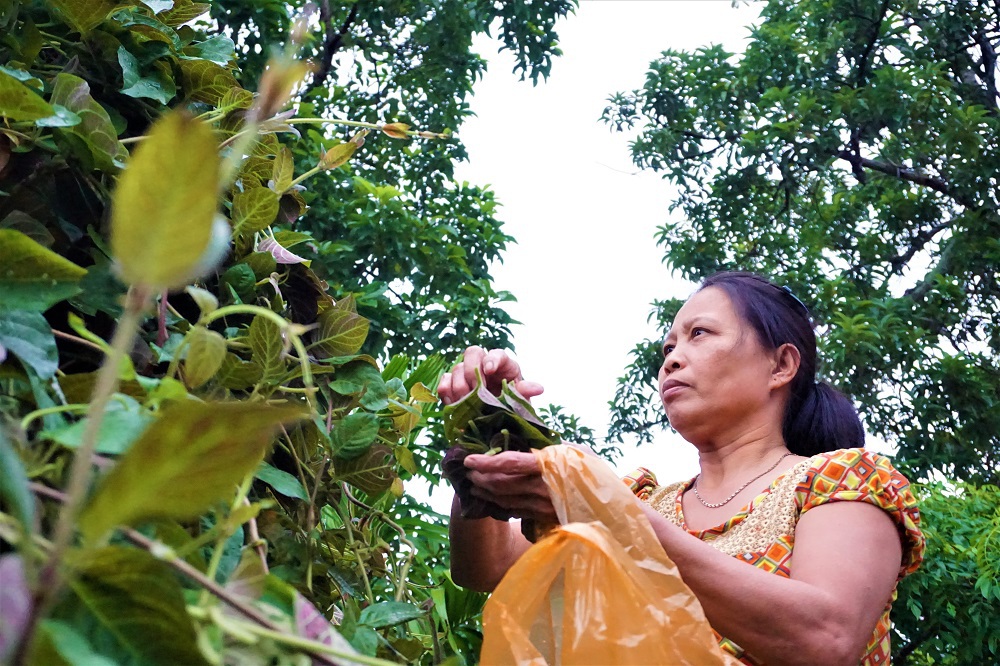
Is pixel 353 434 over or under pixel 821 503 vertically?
under

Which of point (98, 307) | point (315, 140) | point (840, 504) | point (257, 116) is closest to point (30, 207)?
point (98, 307)

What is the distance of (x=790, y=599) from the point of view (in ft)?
3.53

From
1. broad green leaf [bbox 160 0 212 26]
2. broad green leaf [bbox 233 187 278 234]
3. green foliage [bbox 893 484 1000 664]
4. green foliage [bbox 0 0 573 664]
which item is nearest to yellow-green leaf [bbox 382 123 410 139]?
green foliage [bbox 0 0 573 664]

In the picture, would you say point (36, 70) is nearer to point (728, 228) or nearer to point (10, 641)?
point (10, 641)

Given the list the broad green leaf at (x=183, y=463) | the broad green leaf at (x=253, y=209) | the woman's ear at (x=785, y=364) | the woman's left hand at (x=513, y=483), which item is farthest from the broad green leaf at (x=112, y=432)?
the woman's ear at (x=785, y=364)

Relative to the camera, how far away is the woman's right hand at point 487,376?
1.04 metres

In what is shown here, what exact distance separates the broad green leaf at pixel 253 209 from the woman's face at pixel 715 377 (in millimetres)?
879

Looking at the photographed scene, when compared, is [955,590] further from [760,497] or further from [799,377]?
[760,497]

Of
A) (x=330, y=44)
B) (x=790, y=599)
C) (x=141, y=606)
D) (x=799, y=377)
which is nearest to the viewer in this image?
(x=141, y=606)

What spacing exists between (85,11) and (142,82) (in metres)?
0.07

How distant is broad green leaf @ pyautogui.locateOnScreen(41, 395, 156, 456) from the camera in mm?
427

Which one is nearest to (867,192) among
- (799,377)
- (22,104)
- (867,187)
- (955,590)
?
(867,187)

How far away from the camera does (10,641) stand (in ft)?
0.96

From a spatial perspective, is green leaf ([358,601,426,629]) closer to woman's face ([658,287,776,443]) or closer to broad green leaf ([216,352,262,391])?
broad green leaf ([216,352,262,391])
